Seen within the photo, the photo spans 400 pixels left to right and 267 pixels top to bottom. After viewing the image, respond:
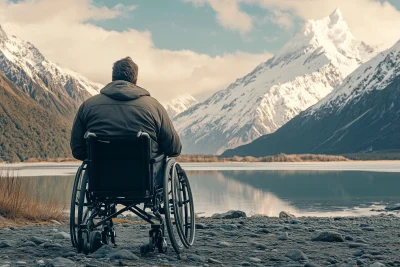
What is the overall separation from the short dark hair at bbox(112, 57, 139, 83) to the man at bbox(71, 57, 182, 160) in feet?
0.34

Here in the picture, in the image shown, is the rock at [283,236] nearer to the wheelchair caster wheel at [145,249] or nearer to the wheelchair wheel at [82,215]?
the wheelchair caster wheel at [145,249]

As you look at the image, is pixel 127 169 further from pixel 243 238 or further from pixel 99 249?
pixel 243 238

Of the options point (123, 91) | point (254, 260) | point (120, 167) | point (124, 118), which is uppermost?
point (123, 91)

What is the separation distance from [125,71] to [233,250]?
8.91 ft

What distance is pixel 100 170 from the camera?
768 centimetres

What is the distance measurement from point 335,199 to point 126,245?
25.6 metres

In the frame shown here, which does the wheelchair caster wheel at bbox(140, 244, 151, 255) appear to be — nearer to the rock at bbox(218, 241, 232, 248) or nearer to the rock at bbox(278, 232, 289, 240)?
the rock at bbox(218, 241, 232, 248)

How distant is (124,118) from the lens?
7699 mm

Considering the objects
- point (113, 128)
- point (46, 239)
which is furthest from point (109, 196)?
point (46, 239)

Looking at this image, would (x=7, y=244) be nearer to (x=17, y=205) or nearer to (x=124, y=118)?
(x=124, y=118)

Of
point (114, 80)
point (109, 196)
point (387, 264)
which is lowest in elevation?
point (387, 264)

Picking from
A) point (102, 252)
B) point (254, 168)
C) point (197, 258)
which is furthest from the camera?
point (254, 168)

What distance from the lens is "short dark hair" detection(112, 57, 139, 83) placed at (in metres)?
8.16

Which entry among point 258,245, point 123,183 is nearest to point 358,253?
point 258,245
